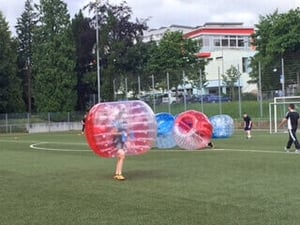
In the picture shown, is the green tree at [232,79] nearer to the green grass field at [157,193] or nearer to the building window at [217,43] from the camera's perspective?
the green grass field at [157,193]

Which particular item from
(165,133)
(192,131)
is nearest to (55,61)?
(165,133)

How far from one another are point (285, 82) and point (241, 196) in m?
36.8

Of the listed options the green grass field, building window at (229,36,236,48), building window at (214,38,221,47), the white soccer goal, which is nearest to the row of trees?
the white soccer goal

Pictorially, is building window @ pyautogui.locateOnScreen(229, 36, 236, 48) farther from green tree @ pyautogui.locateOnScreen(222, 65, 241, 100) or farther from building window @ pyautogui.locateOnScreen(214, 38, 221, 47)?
green tree @ pyautogui.locateOnScreen(222, 65, 241, 100)

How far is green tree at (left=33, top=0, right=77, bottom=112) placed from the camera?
71.7 metres

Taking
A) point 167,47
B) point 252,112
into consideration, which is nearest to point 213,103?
point 252,112

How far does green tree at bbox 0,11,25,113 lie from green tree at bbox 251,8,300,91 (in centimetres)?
3112

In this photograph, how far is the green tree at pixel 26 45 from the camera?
82.2m

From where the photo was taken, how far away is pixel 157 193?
12016 mm

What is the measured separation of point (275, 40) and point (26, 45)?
131 feet

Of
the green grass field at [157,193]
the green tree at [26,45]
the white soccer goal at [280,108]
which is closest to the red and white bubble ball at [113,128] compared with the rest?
the green grass field at [157,193]

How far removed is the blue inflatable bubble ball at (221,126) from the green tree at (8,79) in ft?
141

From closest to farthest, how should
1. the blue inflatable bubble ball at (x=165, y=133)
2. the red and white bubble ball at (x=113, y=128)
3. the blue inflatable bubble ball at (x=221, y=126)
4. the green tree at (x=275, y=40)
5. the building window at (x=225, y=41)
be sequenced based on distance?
the red and white bubble ball at (x=113, y=128)
the blue inflatable bubble ball at (x=165, y=133)
the blue inflatable bubble ball at (x=221, y=126)
the green tree at (x=275, y=40)
the building window at (x=225, y=41)

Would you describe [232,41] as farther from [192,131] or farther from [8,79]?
[192,131]
